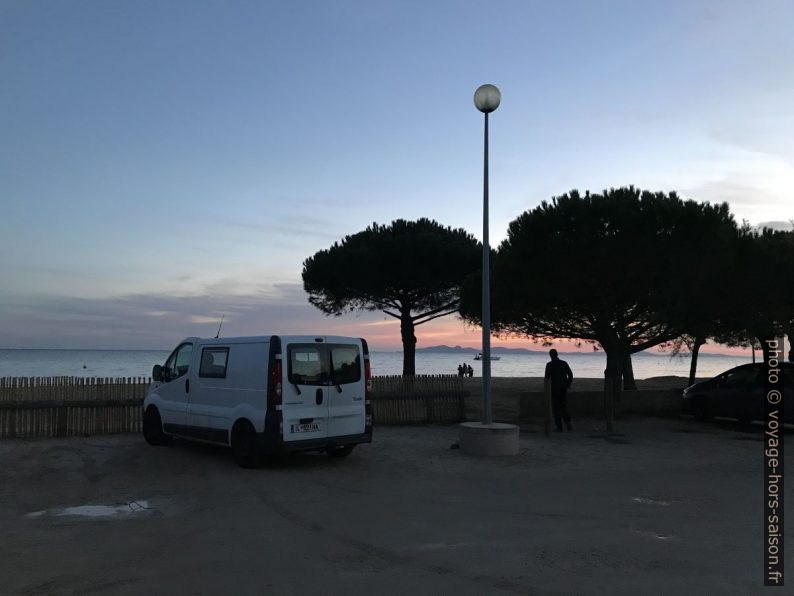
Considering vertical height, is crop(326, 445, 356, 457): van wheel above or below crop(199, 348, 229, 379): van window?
below

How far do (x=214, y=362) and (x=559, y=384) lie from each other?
7.85 m

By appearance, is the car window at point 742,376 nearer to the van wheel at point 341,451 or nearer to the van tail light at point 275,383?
the van wheel at point 341,451

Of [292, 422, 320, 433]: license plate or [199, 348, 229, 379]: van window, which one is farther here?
[199, 348, 229, 379]: van window

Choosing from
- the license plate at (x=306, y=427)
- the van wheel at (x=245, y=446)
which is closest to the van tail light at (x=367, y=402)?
the license plate at (x=306, y=427)

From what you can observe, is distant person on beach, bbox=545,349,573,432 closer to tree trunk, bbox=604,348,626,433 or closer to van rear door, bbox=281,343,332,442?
tree trunk, bbox=604,348,626,433

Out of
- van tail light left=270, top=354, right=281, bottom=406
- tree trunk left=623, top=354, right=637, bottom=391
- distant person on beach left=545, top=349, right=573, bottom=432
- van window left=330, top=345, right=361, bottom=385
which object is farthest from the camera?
tree trunk left=623, top=354, right=637, bottom=391

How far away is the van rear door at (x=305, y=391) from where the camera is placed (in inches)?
405

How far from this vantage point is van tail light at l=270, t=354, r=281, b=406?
33.4 ft

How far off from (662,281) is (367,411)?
11.1m

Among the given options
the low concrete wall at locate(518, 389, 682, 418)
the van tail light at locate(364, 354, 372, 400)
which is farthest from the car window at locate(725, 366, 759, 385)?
the van tail light at locate(364, 354, 372, 400)

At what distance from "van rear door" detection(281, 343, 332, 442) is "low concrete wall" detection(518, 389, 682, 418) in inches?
341

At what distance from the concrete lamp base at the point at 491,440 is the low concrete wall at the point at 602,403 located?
6064 millimetres

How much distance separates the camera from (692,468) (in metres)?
11.0

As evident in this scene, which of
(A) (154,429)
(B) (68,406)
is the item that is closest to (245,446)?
(A) (154,429)
